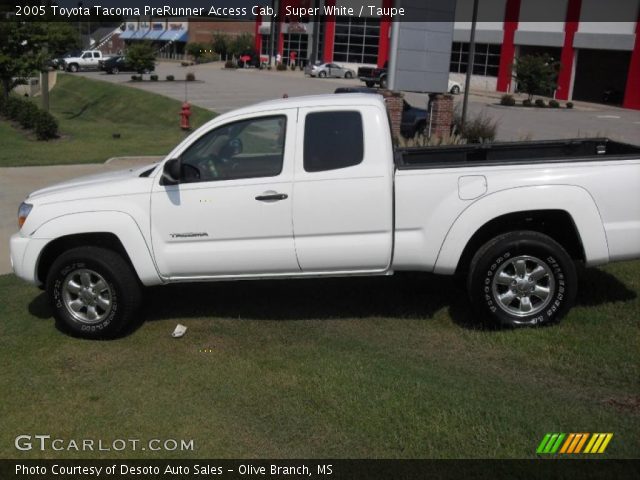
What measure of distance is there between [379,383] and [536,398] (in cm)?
100

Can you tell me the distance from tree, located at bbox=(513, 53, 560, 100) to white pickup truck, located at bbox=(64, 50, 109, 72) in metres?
35.3

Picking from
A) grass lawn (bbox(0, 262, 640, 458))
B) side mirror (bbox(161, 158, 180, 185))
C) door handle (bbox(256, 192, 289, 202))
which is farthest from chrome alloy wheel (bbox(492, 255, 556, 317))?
side mirror (bbox(161, 158, 180, 185))

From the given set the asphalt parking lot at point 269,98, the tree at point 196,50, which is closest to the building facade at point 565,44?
the asphalt parking lot at point 269,98

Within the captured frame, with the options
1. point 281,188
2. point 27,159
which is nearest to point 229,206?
point 281,188

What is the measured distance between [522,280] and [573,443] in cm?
184

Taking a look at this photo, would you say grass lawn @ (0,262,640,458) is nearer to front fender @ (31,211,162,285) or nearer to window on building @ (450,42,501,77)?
front fender @ (31,211,162,285)

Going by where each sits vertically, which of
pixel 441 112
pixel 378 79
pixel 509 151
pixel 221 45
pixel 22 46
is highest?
pixel 22 46

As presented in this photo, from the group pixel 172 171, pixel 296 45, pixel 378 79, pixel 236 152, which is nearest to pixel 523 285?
pixel 236 152

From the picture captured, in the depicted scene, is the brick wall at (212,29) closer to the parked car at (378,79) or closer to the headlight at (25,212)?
the parked car at (378,79)

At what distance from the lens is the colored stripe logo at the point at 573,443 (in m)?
4.01

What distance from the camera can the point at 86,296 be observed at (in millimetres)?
6039

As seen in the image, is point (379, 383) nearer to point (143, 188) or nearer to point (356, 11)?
point (143, 188)

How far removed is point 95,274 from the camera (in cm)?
599

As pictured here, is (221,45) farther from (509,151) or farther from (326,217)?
(326,217)
